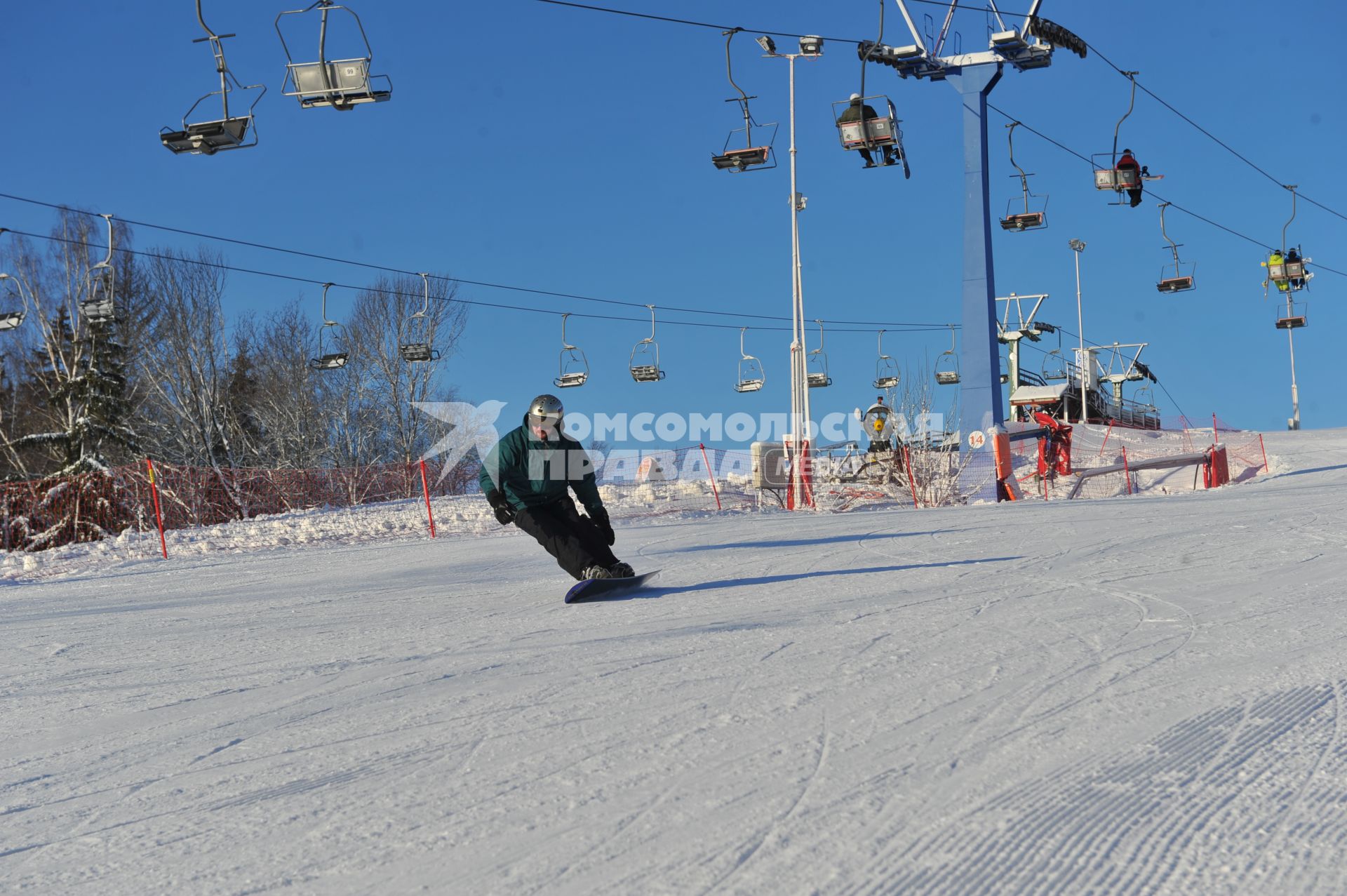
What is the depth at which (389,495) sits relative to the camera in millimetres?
31125

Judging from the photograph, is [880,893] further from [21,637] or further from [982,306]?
[982,306]

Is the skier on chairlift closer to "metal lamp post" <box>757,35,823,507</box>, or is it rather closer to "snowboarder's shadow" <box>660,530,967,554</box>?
"metal lamp post" <box>757,35,823,507</box>

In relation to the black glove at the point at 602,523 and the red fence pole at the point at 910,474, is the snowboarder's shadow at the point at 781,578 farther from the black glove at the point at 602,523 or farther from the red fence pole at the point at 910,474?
the red fence pole at the point at 910,474

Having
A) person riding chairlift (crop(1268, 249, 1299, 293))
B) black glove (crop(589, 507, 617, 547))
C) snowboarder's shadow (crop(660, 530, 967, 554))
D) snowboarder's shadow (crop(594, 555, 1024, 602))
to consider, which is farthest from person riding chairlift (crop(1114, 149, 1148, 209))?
black glove (crop(589, 507, 617, 547))

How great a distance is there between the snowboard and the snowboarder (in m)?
0.07

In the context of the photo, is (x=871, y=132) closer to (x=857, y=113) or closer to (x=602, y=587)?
(x=857, y=113)

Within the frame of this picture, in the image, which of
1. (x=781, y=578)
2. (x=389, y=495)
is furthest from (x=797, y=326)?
(x=781, y=578)

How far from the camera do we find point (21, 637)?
24.1 feet

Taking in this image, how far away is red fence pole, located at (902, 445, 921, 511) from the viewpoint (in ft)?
80.9

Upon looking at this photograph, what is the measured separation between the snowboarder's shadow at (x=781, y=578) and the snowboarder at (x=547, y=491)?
200 mm

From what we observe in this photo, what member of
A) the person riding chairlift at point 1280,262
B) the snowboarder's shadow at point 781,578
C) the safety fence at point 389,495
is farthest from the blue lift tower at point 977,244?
the snowboarder's shadow at point 781,578

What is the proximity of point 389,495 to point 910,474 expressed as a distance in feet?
47.9

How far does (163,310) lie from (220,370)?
315cm

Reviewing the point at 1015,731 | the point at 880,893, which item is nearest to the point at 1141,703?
the point at 1015,731
